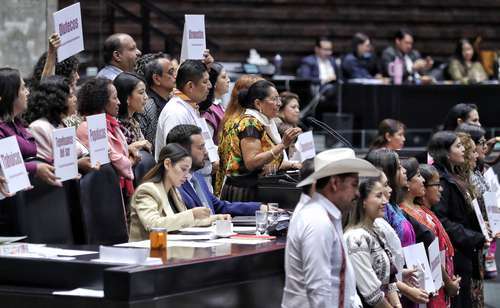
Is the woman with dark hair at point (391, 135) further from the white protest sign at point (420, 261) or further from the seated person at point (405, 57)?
the seated person at point (405, 57)

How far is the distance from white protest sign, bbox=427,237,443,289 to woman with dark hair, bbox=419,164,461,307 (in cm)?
23

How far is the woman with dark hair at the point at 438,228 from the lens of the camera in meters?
8.34

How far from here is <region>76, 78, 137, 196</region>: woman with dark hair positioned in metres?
7.66

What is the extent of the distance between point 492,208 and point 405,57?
24.6 ft

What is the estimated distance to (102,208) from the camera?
7062mm

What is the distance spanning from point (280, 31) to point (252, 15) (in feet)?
1.55

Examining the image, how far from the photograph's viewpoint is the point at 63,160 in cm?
670

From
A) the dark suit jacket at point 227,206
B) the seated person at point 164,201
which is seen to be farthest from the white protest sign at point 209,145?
the seated person at point 164,201

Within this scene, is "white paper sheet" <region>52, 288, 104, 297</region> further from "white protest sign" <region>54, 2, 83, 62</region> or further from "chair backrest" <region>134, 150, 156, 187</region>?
"white protest sign" <region>54, 2, 83, 62</region>

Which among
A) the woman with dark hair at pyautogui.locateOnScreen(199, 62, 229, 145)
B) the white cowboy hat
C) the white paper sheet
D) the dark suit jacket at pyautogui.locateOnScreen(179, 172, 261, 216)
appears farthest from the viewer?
the woman with dark hair at pyautogui.locateOnScreen(199, 62, 229, 145)

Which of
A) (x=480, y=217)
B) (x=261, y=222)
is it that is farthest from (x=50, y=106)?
(x=480, y=217)

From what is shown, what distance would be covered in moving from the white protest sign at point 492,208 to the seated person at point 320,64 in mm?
6721

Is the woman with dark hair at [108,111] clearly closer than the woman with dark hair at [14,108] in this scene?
No

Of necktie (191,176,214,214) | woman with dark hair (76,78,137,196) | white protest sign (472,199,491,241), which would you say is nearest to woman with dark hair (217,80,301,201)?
necktie (191,176,214,214)
